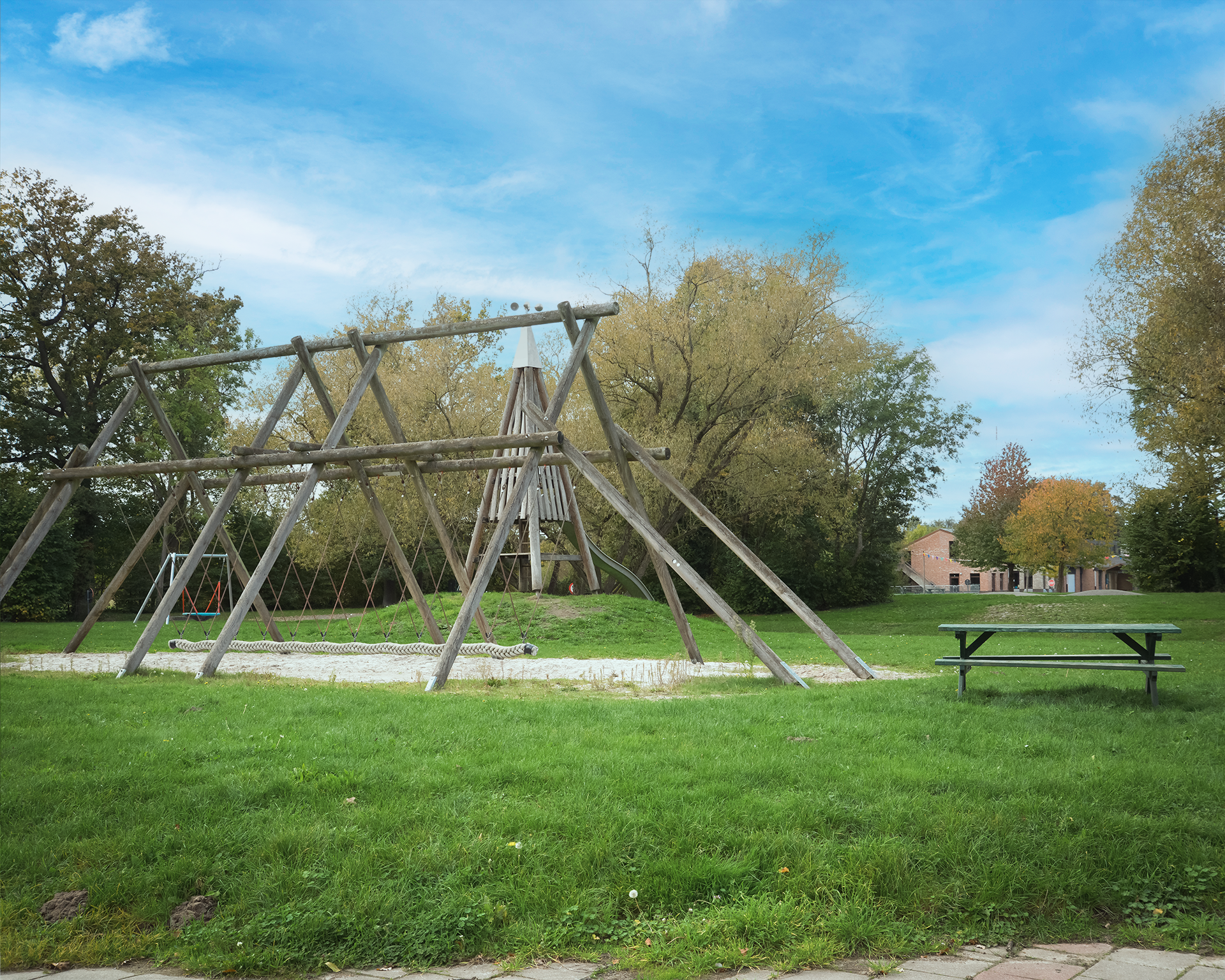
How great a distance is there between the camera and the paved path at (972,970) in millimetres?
3457

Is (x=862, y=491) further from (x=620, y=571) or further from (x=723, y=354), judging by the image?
(x=620, y=571)

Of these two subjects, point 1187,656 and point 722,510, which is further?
point 722,510

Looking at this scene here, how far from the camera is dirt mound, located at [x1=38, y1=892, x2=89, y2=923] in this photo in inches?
159

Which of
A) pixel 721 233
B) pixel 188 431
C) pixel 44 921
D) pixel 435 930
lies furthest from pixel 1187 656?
pixel 188 431

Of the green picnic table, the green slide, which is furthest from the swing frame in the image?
the green slide

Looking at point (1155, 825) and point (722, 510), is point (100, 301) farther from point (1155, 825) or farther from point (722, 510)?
point (1155, 825)

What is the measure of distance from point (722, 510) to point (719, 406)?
556 centimetres

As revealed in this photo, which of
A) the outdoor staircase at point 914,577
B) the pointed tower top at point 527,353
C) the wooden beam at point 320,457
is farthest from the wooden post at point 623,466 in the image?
the outdoor staircase at point 914,577

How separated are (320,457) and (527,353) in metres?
5.49

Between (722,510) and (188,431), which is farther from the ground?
(188,431)

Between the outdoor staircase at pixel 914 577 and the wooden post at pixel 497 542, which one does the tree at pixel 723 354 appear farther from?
the outdoor staircase at pixel 914 577

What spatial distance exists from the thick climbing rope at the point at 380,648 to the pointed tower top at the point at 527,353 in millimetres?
5203

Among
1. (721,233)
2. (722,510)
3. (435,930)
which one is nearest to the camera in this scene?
(435,930)

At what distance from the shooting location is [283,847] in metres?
4.44
